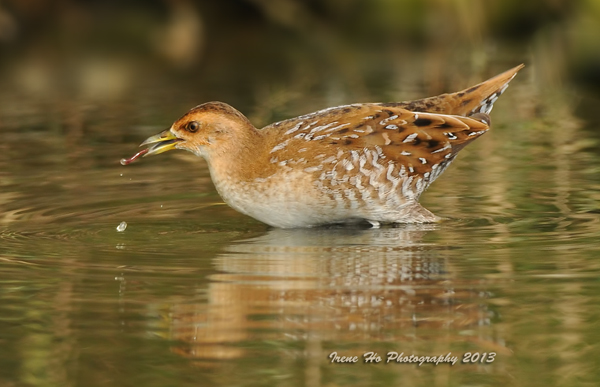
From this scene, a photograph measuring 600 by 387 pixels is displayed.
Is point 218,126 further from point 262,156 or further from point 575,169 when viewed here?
point 575,169

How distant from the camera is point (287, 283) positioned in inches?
266

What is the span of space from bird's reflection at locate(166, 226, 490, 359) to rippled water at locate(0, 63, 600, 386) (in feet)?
0.05

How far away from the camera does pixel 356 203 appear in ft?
27.6

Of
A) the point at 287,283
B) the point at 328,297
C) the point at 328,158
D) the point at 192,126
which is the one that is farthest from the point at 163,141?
the point at 328,297

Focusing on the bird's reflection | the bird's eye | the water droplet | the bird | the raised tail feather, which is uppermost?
the raised tail feather

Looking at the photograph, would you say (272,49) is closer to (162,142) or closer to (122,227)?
(162,142)

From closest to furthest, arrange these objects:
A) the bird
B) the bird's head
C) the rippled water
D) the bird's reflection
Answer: the rippled water
the bird's reflection
the bird
the bird's head

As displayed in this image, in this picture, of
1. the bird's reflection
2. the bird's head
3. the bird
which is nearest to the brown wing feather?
the bird

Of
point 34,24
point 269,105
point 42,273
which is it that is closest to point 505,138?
point 269,105

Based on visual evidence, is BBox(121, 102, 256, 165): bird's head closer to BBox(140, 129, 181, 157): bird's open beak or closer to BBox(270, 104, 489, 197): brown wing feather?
BBox(140, 129, 181, 157): bird's open beak

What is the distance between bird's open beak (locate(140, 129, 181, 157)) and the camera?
8.64m

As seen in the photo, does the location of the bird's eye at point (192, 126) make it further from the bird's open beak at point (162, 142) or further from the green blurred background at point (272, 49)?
the green blurred background at point (272, 49)

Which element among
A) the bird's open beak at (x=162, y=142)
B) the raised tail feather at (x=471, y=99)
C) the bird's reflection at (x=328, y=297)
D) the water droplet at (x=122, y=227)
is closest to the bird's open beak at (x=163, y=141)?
the bird's open beak at (x=162, y=142)

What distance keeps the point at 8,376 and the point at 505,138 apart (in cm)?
740
